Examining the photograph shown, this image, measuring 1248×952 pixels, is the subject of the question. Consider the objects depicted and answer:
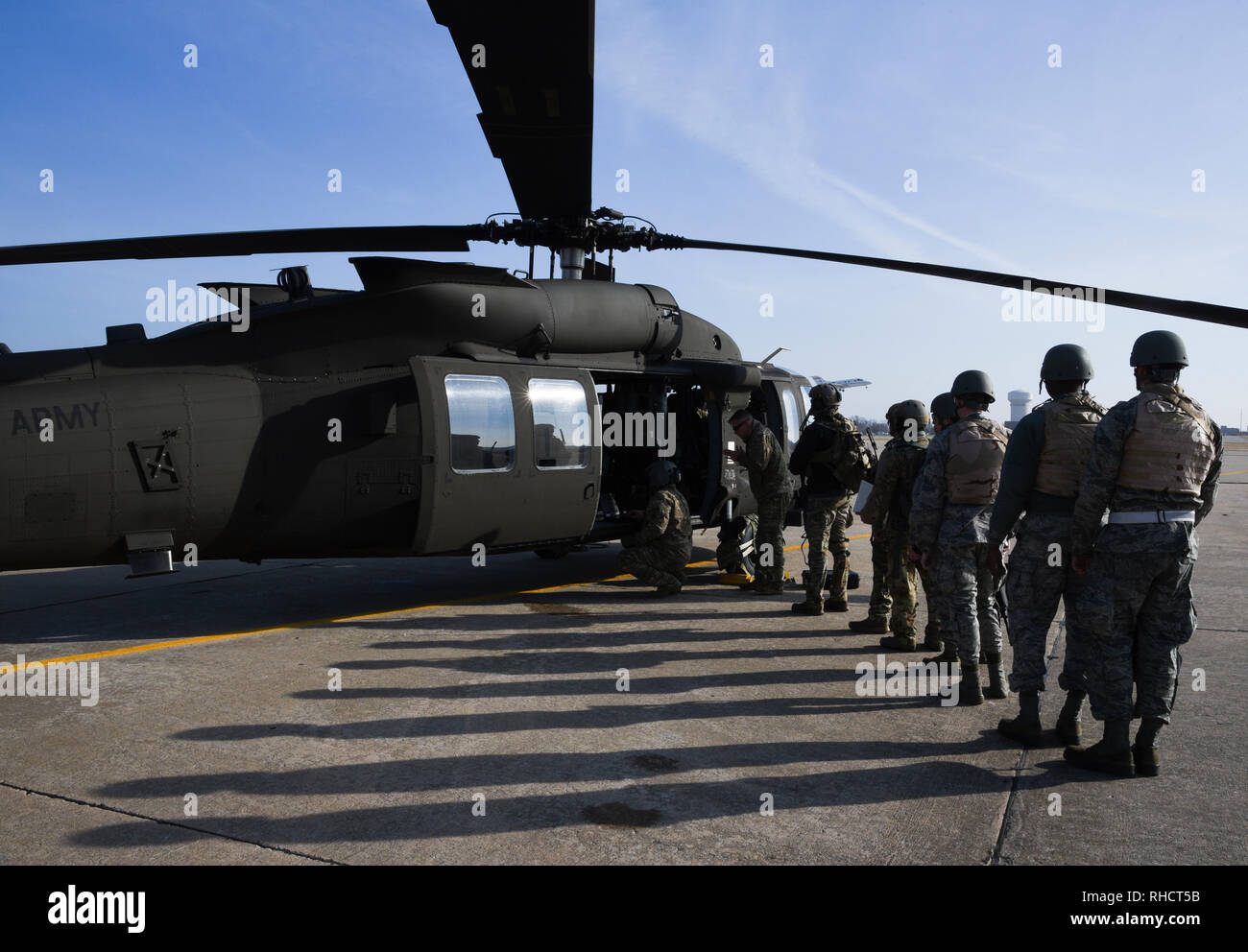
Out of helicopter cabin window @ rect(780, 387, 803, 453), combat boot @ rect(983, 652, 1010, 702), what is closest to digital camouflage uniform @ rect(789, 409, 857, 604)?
combat boot @ rect(983, 652, 1010, 702)

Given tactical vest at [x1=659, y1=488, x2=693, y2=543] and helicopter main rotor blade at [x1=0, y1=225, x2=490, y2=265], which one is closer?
helicopter main rotor blade at [x1=0, y1=225, x2=490, y2=265]

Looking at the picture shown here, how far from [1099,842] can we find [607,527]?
18.3 feet

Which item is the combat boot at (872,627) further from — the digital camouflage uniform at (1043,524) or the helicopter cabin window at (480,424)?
the helicopter cabin window at (480,424)

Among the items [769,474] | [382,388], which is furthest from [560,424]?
[769,474]

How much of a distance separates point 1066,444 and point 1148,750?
63.4 inches

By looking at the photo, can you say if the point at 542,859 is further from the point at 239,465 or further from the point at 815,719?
the point at 239,465

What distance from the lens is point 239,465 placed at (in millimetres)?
6434

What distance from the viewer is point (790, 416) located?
34.5 feet

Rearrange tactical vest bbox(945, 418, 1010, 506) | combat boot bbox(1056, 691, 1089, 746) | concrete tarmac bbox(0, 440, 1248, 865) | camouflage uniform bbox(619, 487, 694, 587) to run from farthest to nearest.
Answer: camouflage uniform bbox(619, 487, 694, 587)
tactical vest bbox(945, 418, 1010, 506)
combat boot bbox(1056, 691, 1089, 746)
concrete tarmac bbox(0, 440, 1248, 865)

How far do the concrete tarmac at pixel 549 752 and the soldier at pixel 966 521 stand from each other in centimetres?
38

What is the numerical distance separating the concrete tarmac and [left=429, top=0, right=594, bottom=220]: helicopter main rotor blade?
3751 mm

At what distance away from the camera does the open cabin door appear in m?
6.71

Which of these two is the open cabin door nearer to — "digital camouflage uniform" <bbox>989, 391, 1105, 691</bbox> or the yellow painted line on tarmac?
the yellow painted line on tarmac
